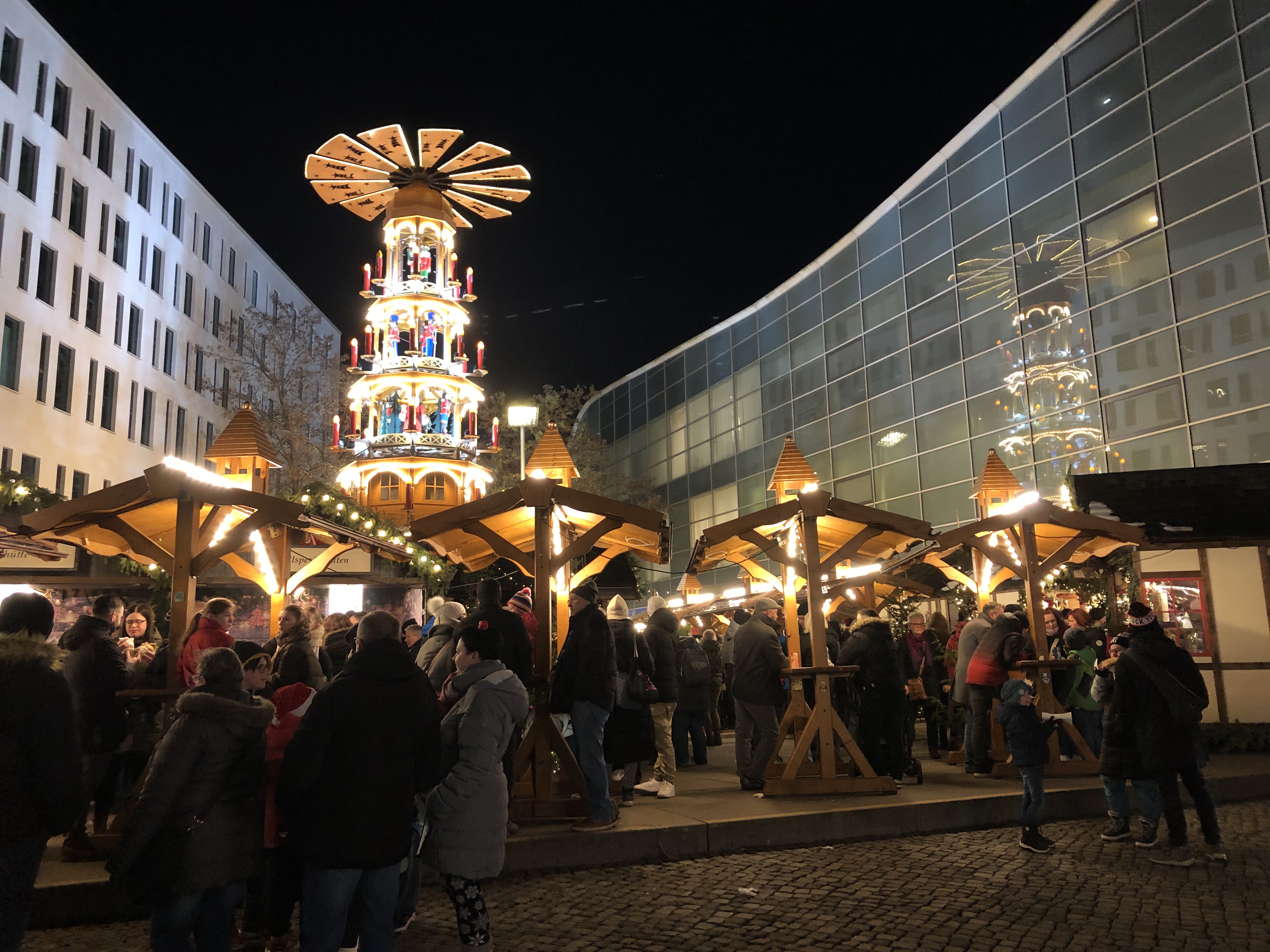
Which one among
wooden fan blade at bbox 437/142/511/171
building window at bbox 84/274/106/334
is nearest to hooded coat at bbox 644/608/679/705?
wooden fan blade at bbox 437/142/511/171

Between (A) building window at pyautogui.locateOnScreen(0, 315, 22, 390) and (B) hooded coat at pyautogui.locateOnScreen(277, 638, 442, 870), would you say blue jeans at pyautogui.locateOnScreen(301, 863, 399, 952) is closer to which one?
(B) hooded coat at pyautogui.locateOnScreen(277, 638, 442, 870)

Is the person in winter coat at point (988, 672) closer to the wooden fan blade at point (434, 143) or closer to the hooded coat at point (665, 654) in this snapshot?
the hooded coat at point (665, 654)

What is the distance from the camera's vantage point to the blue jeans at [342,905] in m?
4.13

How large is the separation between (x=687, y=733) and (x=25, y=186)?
33825mm

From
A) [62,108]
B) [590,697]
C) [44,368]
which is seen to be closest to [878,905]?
[590,697]

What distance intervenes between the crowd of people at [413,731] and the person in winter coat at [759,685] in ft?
0.08

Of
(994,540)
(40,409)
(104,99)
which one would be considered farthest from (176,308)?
(994,540)

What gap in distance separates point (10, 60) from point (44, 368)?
1066 cm

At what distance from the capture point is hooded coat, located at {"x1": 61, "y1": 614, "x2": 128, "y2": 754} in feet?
22.9

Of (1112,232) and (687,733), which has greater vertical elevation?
(1112,232)

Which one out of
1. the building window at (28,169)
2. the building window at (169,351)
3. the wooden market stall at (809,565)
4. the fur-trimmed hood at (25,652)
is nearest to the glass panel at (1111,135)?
the wooden market stall at (809,565)

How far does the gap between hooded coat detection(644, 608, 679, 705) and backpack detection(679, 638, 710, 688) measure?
1512 mm

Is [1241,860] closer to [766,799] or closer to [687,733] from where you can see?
[766,799]

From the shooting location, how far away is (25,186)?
114ft
